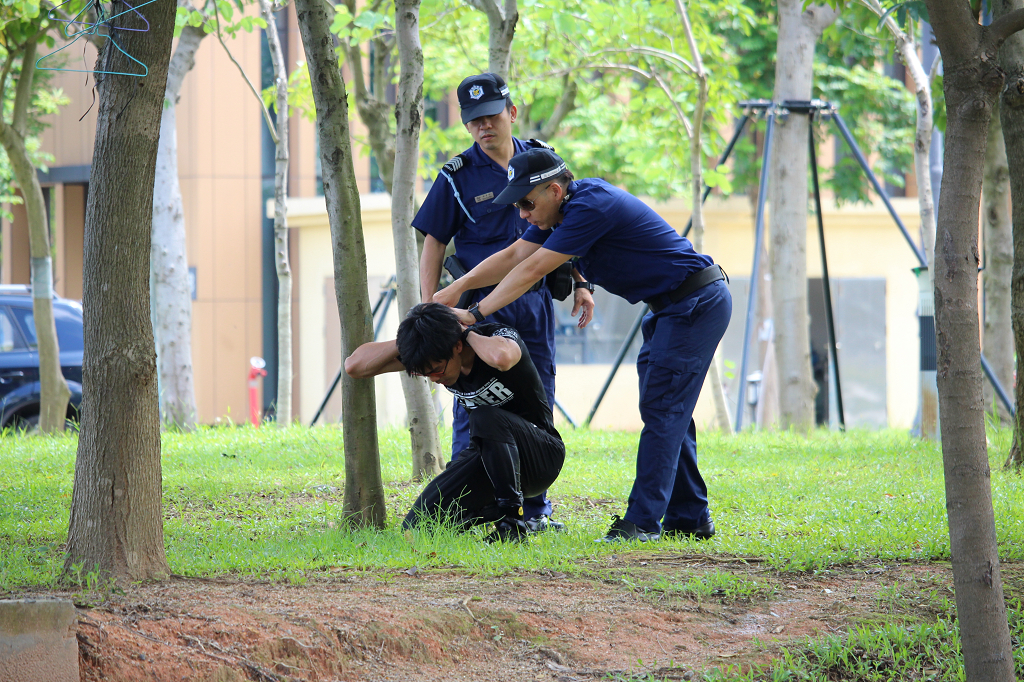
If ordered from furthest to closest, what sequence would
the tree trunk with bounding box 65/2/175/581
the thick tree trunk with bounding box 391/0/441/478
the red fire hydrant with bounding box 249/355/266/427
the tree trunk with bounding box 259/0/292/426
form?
the red fire hydrant with bounding box 249/355/266/427 → the tree trunk with bounding box 259/0/292/426 → the thick tree trunk with bounding box 391/0/441/478 → the tree trunk with bounding box 65/2/175/581

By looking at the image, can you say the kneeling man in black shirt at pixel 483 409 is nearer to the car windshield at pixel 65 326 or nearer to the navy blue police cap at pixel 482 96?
the navy blue police cap at pixel 482 96

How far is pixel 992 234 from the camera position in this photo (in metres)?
8.47

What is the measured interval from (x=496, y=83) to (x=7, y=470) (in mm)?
4263

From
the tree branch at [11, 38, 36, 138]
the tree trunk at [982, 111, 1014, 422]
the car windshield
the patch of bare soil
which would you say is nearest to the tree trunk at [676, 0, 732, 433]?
the tree trunk at [982, 111, 1014, 422]

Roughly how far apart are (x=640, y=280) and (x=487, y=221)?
3.11 ft

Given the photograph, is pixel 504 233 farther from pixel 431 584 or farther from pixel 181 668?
pixel 181 668

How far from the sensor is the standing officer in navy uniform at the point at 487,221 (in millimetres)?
4641

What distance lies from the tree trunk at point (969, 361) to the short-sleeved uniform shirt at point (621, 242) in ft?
4.89

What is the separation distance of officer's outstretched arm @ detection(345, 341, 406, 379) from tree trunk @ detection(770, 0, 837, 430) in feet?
21.4

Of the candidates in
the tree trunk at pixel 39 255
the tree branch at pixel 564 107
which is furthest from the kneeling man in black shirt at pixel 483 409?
the tree branch at pixel 564 107

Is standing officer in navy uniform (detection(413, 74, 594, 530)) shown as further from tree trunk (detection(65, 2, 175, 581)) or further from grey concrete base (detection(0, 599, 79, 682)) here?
grey concrete base (detection(0, 599, 79, 682))

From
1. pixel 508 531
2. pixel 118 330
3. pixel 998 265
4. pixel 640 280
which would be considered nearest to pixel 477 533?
pixel 508 531

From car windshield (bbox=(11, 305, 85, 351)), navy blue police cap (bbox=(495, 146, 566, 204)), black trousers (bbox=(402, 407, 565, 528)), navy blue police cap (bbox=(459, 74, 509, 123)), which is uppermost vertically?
navy blue police cap (bbox=(459, 74, 509, 123))

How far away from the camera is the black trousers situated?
4148 mm
